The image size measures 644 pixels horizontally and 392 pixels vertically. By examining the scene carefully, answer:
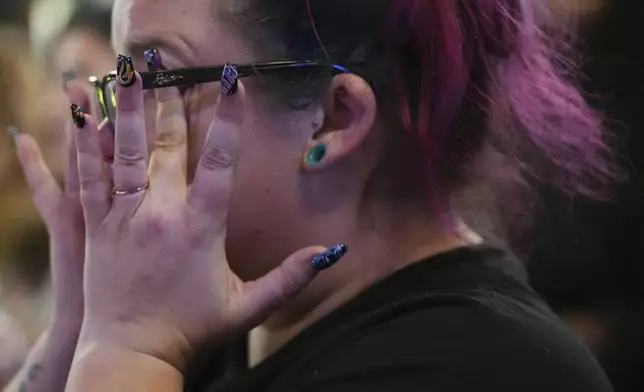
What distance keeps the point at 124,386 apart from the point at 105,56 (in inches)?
13.6

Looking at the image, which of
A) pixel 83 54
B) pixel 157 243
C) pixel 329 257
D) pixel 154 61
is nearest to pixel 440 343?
pixel 329 257

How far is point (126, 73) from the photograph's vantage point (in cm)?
56

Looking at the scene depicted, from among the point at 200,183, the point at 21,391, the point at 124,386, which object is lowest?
the point at 21,391

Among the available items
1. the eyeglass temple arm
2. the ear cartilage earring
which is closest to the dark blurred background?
the eyeglass temple arm

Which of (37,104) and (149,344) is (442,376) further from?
(37,104)

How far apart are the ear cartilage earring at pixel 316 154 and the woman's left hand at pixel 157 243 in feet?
0.24

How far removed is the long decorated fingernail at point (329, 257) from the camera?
1.92 feet

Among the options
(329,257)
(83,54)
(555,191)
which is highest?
(83,54)

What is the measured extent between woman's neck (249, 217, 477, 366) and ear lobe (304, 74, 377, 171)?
86 millimetres

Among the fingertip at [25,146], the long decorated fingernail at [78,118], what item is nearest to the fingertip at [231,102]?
the long decorated fingernail at [78,118]

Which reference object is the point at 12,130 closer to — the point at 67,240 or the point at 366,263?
the point at 67,240

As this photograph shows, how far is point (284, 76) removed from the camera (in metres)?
0.60

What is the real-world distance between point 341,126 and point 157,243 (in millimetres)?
Answer: 184

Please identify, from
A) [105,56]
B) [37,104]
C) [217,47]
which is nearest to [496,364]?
[217,47]
